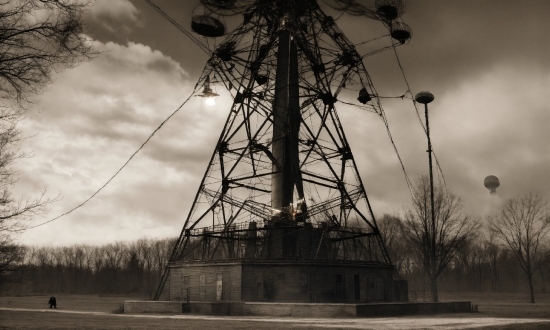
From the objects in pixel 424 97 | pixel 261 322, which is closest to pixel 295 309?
pixel 261 322

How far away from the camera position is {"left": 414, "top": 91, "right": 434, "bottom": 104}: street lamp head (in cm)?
4028

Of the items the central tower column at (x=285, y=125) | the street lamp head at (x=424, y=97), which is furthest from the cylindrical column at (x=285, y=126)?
the street lamp head at (x=424, y=97)

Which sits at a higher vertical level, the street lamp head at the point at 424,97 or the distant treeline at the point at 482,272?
the street lamp head at the point at 424,97

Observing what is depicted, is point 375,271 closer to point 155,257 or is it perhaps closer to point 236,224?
point 236,224

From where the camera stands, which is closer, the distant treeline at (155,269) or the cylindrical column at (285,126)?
the cylindrical column at (285,126)

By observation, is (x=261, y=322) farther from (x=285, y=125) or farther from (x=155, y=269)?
(x=155, y=269)

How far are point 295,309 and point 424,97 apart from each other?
73.6 feet

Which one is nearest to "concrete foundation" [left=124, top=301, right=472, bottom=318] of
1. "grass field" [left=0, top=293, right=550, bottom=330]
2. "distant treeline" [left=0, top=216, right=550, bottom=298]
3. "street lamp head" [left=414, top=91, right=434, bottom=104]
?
"grass field" [left=0, top=293, right=550, bottom=330]

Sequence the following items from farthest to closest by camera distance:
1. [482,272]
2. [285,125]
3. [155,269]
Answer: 1. [155,269]
2. [482,272]
3. [285,125]

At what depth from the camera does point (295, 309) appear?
989 inches

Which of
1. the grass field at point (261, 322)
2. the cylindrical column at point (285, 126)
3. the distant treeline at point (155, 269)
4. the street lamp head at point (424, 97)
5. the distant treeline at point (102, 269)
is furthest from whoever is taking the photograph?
the distant treeline at point (102, 269)

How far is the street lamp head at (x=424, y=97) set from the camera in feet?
132

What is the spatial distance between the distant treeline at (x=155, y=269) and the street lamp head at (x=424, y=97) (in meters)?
34.0

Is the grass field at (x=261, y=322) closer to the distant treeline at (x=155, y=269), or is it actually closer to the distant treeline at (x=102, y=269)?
the distant treeline at (x=155, y=269)
